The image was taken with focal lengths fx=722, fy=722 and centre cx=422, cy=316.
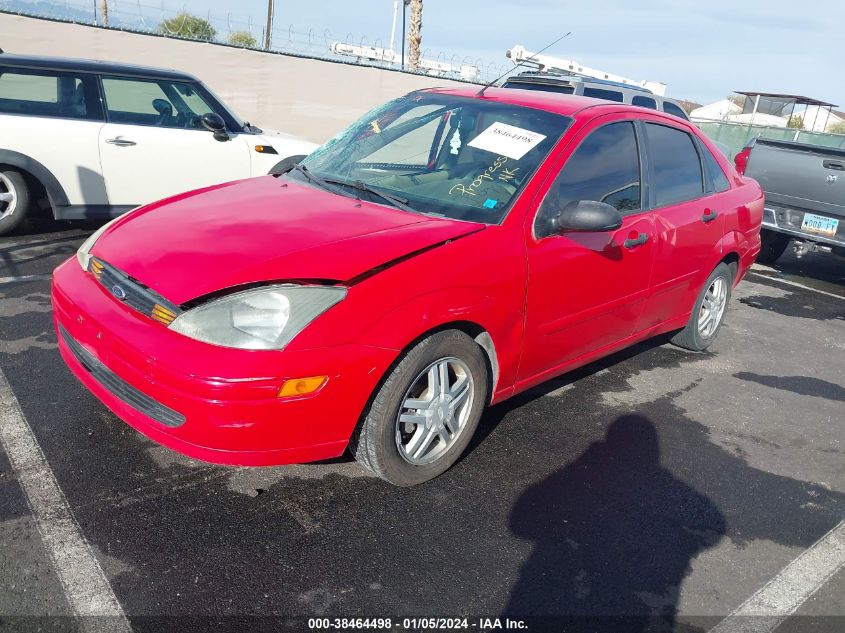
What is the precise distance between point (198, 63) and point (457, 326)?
42.9 feet

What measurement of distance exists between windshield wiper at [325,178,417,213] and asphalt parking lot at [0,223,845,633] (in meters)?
1.25

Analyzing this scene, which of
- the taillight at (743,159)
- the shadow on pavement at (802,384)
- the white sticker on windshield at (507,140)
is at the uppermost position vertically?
the white sticker on windshield at (507,140)

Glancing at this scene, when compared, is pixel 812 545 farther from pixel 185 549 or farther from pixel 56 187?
pixel 56 187

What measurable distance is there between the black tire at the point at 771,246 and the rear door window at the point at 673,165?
194 inches

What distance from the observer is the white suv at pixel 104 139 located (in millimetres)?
6383

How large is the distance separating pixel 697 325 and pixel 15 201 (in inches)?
232

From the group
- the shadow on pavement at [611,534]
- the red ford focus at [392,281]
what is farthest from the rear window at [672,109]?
the shadow on pavement at [611,534]

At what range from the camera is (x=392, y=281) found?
2.85 meters

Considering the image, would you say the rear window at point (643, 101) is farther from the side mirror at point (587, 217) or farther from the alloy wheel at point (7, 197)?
the alloy wheel at point (7, 197)

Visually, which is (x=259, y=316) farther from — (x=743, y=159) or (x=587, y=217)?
(x=743, y=159)

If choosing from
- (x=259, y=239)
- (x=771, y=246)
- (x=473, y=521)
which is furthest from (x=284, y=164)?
(x=771, y=246)

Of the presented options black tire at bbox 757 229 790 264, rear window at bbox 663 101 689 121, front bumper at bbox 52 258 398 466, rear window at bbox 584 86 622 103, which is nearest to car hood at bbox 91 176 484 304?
front bumper at bbox 52 258 398 466

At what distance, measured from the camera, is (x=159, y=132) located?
6.85 meters

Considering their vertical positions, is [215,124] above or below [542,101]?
below
